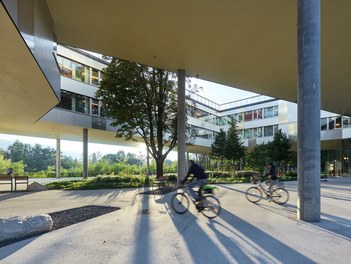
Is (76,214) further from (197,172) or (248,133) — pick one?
(248,133)

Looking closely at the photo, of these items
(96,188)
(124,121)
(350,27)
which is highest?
(350,27)

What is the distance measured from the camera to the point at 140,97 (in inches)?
893

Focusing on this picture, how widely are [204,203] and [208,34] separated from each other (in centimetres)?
752

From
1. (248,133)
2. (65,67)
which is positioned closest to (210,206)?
(65,67)

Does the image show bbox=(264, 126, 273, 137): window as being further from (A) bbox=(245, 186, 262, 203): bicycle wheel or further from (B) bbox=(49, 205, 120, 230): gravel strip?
(B) bbox=(49, 205, 120, 230): gravel strip

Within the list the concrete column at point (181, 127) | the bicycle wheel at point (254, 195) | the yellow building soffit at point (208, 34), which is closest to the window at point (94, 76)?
the yellow building soffit at point (208, 34)

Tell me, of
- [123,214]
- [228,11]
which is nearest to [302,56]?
[228,11]

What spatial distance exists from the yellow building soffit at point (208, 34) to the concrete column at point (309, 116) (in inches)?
94.5

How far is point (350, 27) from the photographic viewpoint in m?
12.4

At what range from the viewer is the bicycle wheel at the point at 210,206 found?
907cm

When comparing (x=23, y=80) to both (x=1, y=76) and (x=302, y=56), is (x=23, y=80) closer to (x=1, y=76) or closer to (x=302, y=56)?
(x=1, y=76)

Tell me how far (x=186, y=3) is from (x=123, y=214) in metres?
7.43

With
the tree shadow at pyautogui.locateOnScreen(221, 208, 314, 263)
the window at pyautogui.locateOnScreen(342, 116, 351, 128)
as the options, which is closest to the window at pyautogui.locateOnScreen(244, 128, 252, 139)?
the window at pyautogui.locateOnScreen(342, 116, 351, 128)

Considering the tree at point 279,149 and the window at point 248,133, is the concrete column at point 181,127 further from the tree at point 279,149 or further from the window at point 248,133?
the window at point 248,133
